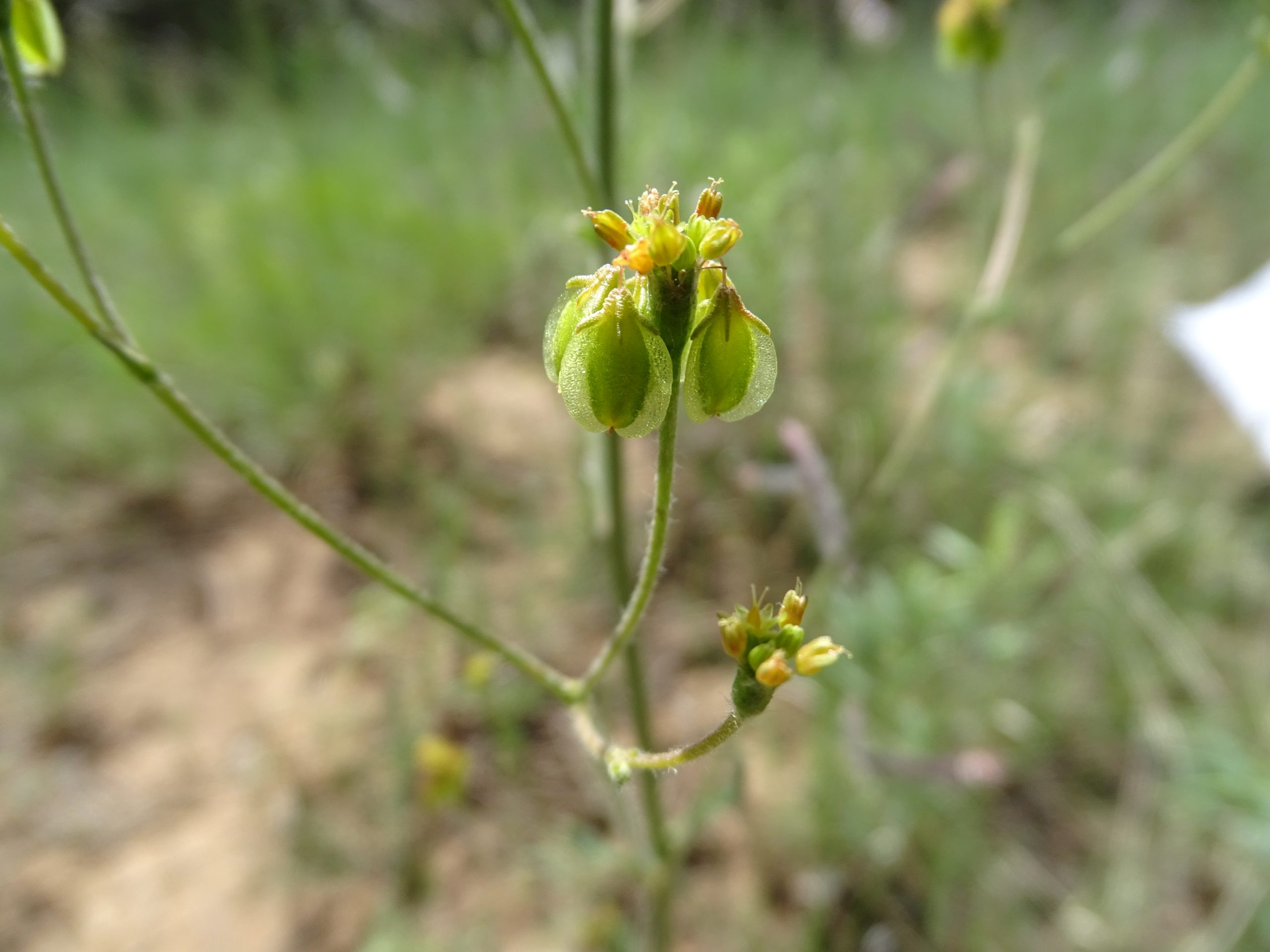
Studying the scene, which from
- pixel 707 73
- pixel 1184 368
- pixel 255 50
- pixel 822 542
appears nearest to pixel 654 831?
pixel 822 542

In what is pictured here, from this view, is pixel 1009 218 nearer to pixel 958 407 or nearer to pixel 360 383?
pixel 958 407

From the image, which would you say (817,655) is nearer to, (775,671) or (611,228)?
(775,671)

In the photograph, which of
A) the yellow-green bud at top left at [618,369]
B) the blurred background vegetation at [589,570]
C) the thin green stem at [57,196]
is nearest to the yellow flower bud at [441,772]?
the blurred background vegetation at [589,570]

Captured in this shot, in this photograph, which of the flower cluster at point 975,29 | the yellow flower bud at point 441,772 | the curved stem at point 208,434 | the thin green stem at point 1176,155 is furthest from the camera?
the yellow flower bud at point 441,772

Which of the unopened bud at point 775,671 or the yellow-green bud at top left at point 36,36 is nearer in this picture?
the unopened bud at point 775,671

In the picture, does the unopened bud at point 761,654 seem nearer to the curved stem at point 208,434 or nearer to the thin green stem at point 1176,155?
the curved stem at point 208,434

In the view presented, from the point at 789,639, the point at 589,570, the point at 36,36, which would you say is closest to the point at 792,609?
the point at 789,639
